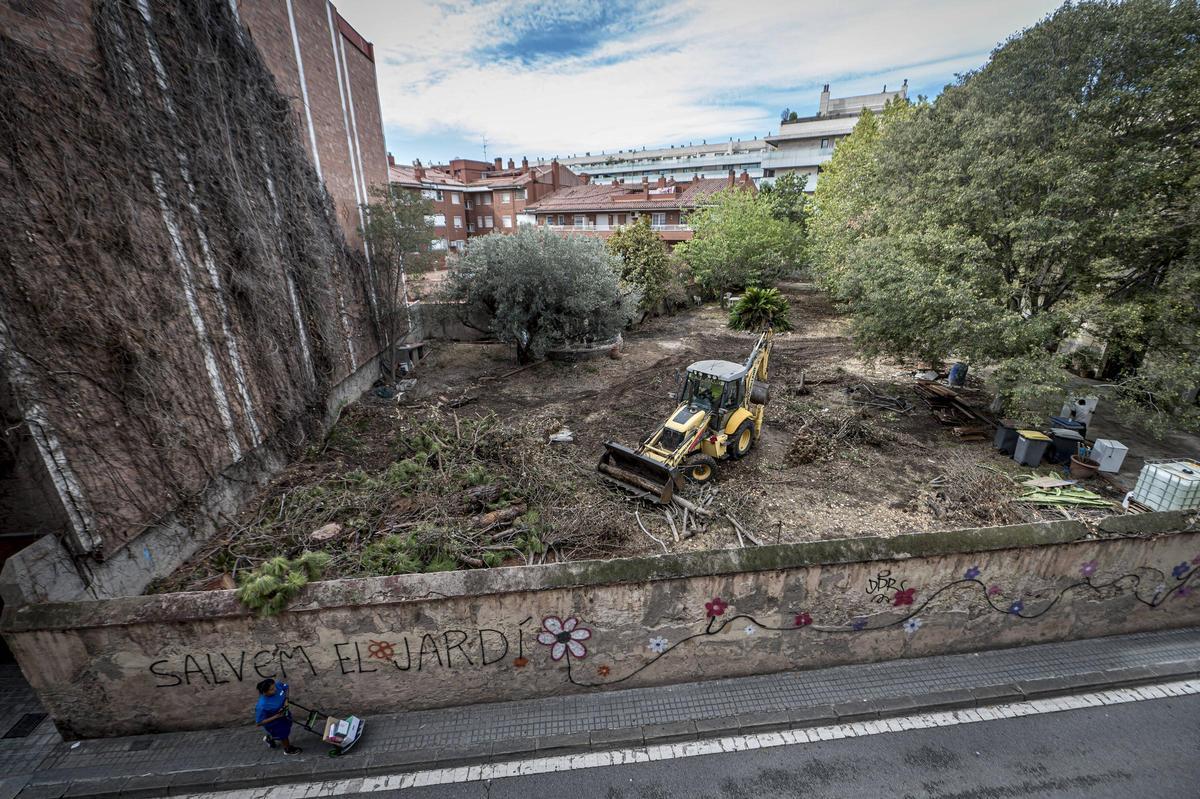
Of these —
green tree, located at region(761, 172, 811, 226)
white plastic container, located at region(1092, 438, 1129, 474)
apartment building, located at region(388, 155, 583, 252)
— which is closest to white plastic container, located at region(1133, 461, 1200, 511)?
white plastic container, located at region(1092, 438, 1129, 474)

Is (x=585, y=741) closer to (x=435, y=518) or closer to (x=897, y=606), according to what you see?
(x=897, y=606)

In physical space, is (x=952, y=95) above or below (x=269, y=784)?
above

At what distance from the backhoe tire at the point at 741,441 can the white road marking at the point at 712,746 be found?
5.84 meters

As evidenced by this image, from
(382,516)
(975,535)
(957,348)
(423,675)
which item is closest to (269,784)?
(423,675)

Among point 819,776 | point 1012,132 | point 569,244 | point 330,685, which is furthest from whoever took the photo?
point 569,244

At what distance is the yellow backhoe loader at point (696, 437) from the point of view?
9203 millimetres

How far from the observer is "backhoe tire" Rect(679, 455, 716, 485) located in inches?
390

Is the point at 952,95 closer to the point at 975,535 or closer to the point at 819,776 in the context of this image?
the point at 975,535

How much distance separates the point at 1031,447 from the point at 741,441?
617 centimetres

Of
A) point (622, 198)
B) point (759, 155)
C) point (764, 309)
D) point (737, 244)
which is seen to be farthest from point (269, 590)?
point (759, 155)

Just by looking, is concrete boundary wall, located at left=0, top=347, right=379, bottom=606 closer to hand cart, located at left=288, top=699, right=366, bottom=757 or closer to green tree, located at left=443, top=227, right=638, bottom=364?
hand cart, located at left=288, top=699, right=366, bottom=757

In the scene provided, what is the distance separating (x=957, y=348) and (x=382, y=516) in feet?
41.4

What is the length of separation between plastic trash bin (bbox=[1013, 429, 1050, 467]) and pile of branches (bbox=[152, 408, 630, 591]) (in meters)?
8.97

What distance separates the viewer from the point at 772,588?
17.3 ft
